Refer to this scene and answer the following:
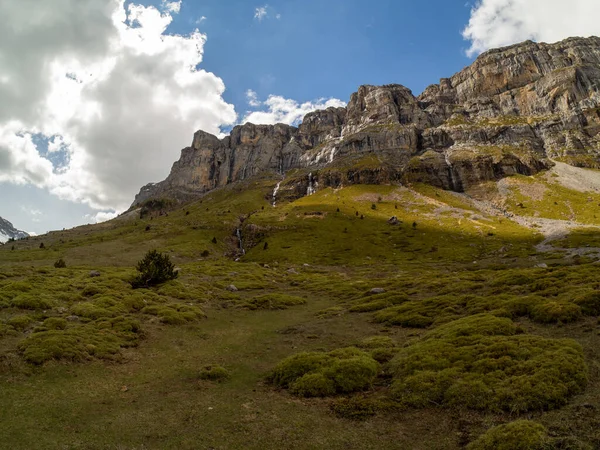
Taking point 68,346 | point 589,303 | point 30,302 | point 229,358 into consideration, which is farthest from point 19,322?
point 589,303

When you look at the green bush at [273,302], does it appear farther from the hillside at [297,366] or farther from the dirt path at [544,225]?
the dirt path at [544,225]

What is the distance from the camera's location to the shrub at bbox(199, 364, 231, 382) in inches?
1006

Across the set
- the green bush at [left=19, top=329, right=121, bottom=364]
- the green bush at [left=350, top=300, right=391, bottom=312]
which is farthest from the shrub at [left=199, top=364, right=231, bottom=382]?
the green bush at [left=350, top=300, right=391, bottom=312]

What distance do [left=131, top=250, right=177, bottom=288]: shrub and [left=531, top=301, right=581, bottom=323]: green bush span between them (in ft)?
183

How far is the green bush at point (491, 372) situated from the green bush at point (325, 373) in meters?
2.18

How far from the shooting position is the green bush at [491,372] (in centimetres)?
1747

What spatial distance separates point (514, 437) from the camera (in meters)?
13.9

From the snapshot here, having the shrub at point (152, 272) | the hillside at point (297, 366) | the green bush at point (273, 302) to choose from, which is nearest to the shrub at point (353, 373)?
the hillside at point (297, 366)

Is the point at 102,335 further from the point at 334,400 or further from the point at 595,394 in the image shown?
the point at 595,394

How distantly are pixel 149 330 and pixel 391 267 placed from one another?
8377cm

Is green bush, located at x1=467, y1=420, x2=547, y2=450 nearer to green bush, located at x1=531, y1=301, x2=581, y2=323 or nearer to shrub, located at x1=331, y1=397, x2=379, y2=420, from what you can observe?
shrub, located at x1=331, y1=397, x2=379, y2=420

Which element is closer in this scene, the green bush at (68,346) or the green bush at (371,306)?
the green bush at (68,346)

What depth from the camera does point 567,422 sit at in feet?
48.4

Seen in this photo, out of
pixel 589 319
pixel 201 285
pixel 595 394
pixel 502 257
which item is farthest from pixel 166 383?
pixel 502 257
